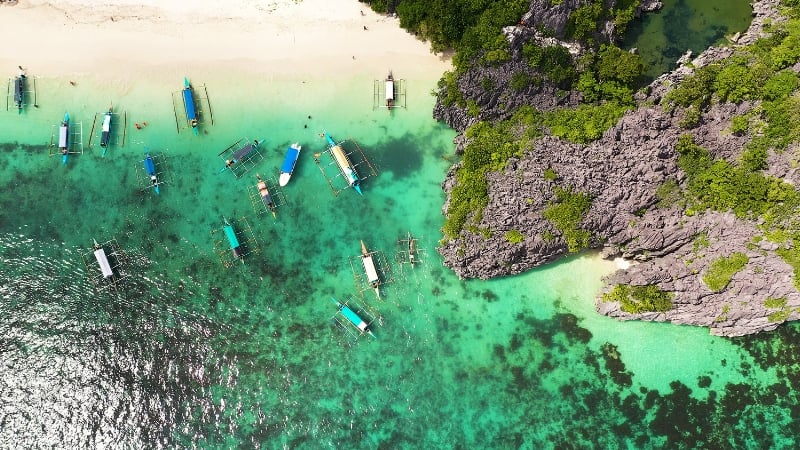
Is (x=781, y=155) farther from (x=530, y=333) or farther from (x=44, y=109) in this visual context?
(x=44, y=109)

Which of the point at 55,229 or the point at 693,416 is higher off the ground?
the point at 55,229

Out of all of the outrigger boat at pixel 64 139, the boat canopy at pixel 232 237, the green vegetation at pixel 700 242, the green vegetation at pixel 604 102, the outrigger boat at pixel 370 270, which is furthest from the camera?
the outrigger boat at pixel 64 139

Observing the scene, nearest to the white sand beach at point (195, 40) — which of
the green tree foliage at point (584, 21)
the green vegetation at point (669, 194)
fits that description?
the green tree foliage at point (584, 21)

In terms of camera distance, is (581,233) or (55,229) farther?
(55,229)

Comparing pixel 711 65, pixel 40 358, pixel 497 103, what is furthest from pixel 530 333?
pixel 40 358

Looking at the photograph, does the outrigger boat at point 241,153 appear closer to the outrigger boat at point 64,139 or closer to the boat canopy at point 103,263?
the boat canopy at point 103,263

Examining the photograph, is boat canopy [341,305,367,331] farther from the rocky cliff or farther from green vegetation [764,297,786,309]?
green vegetation [764,297,786,309]

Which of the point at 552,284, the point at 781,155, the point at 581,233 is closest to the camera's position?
the point at 781,155
